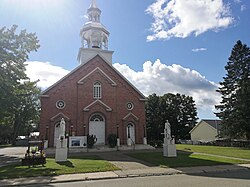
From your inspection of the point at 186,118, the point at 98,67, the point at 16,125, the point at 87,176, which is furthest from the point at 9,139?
the point at 87,176

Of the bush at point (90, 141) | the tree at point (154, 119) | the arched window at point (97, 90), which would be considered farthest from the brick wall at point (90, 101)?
the tree at point (154, 119)

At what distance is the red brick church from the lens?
2386 cm

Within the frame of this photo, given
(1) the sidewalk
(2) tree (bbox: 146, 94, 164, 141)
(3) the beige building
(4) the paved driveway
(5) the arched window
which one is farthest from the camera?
(2) tree (bbox: 146, 94, 164, 141)

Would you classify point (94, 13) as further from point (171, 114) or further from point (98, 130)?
point (171, 114)

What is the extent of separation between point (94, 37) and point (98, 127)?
12233 mm

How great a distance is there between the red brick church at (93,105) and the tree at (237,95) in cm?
1270

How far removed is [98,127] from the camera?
25219 millimetres

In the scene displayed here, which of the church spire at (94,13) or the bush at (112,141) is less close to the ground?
the church spire at (94,13)

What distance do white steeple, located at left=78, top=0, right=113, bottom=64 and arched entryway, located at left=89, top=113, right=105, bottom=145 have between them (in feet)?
24.8

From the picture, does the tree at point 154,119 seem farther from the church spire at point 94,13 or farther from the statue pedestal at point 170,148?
the statue pedestal at point 170,148

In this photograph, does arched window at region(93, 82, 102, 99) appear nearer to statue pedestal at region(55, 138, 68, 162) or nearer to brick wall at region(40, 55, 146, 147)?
brick wall at region(40, 55, 146, 147)

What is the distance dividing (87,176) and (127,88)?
18.2 metres

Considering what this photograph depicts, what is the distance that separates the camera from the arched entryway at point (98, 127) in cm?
2498

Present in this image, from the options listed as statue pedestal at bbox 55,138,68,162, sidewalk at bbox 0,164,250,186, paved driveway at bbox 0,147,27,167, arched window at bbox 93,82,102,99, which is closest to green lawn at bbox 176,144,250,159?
sidewalk at bbox 0,164,250,186
